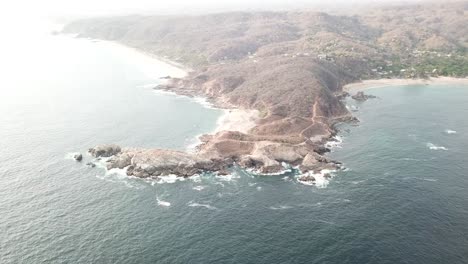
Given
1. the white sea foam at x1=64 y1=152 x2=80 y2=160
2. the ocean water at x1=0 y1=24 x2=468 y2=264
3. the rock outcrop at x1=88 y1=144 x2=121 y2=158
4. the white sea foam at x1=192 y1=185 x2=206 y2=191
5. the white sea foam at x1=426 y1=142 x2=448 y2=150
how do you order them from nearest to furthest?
1. the ocean water at x1=0 y1=24 x2=468 y2=264
2. the white sea foam at x1=192 y1=185 x2=206 y2=191
3. the white sea foam at x1=64 y1=152 x2=80 y2=160
4. the white sea foam at x1=426 y1=142 x2=448 y2=150
5. the rock outcrop at x1=88 y1=144 x2=121 y2=158

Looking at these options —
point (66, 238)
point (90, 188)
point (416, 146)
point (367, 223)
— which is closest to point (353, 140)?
point (416, 146)

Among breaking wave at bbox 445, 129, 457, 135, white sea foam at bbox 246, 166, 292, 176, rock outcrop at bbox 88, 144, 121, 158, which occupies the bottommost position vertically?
rock outcrop at bbox 88, 144, 121, 158

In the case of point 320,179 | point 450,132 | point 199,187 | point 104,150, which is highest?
point 450,132

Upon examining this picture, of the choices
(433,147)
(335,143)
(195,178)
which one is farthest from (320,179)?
(433,147)

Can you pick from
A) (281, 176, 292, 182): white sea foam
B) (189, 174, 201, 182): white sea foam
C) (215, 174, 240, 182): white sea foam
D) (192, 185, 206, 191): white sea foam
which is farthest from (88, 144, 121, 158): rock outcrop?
(281, 176, 292, 182): white sea foam

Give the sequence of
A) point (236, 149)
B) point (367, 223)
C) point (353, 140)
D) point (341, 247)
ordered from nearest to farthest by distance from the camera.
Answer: point (341, 247)
point (367, 223)
point (236, 149)
point (353, 140)

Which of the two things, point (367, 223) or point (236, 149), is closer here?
point (367, 223)

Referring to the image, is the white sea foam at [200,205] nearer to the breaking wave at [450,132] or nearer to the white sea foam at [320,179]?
the white sea foam at [320,179]

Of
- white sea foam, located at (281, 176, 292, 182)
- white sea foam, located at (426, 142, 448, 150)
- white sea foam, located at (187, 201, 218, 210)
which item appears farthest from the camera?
white sea foam, located at (426, 142, 448, 150)

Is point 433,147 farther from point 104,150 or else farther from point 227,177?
point 104,150

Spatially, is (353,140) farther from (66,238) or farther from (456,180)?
(66,238)

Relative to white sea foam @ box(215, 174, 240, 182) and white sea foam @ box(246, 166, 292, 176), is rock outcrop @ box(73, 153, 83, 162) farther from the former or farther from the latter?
white sea foam @ box(246, 166, 292, 176)
